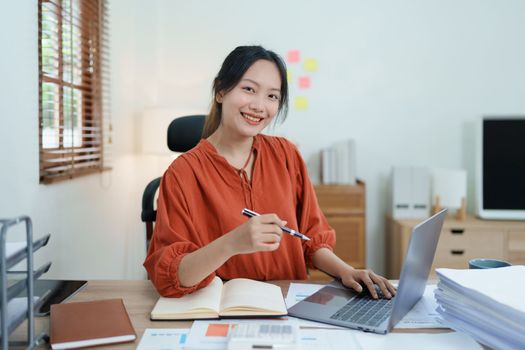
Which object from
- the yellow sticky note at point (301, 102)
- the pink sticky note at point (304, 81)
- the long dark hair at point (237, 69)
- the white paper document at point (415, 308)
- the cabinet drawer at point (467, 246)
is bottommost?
the cabinet drawer at point (467, 246)

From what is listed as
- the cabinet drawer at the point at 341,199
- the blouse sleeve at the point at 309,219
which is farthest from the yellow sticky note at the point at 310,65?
the blouse sleeve at the point at 309,219

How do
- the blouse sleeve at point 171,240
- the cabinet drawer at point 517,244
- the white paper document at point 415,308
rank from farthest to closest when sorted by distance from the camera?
→ the cabinet drawer at point 517,244, the blouse sleeve at point 171,240, the white paper document at point 415,308

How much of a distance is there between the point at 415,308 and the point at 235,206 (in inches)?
22.5

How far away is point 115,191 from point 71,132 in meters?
0.63

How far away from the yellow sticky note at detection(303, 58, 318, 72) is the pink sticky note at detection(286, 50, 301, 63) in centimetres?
6

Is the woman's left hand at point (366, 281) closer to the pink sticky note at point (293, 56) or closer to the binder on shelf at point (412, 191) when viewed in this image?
the binder on shelf at point (412, 191)

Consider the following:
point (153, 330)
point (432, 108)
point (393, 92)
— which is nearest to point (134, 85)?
point (393, 92)

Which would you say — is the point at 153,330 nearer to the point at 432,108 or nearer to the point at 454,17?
the point at 432,108

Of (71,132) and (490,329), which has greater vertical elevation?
(71,132)

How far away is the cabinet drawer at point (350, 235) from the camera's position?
3.33 m

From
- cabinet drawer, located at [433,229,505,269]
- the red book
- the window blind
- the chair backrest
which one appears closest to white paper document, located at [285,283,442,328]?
the red book

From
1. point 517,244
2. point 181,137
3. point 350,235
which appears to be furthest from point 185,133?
point 517,244

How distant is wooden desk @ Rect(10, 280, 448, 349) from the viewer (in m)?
1.04

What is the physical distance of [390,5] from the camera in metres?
3.59
